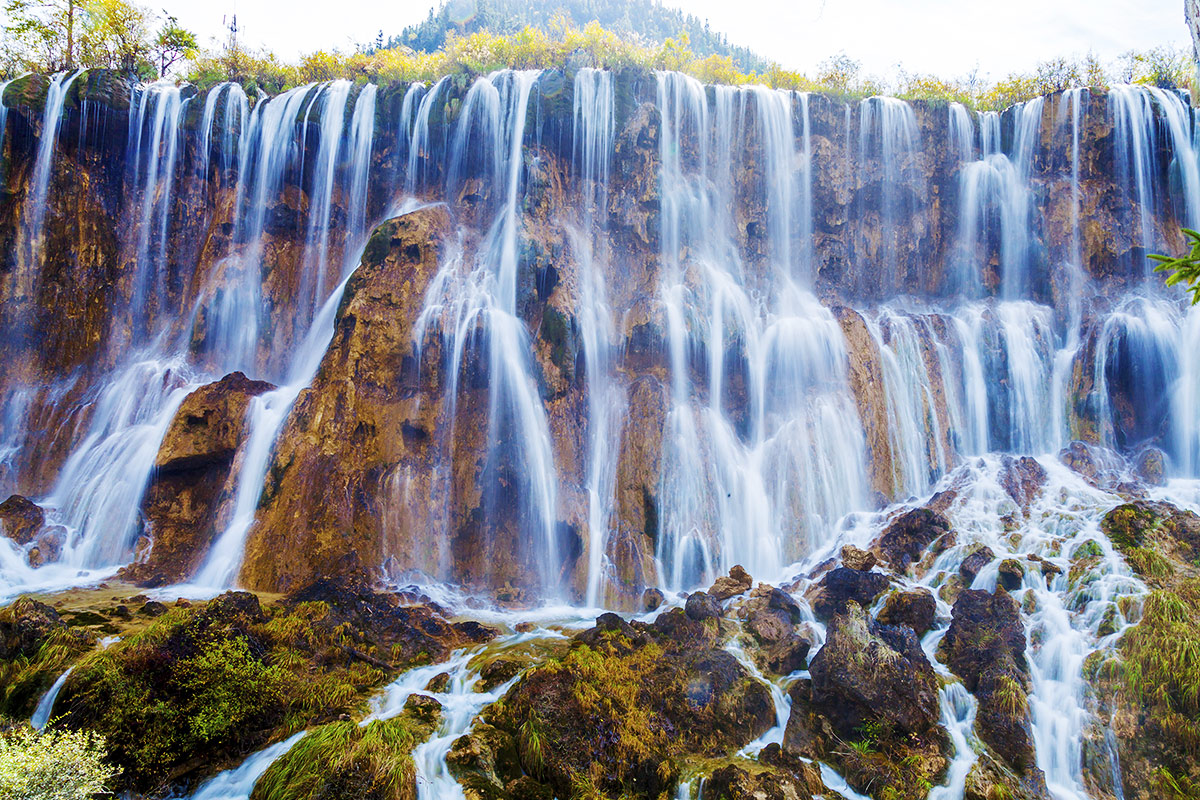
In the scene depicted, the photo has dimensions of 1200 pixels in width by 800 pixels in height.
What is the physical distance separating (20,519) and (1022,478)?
82.1ft

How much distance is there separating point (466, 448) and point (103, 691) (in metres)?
9.01

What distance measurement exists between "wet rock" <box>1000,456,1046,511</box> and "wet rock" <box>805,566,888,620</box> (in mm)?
5836

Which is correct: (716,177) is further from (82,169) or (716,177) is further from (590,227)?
(82,169)

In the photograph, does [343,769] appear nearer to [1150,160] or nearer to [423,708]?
[423,708]

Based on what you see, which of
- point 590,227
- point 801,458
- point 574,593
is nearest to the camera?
point 574,593

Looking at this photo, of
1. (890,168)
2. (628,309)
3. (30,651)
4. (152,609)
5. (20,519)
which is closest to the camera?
(30,651)

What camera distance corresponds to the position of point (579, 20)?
10469cm

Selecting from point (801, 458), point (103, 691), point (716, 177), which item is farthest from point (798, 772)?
point (716, 177)

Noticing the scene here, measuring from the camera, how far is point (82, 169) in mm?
19766

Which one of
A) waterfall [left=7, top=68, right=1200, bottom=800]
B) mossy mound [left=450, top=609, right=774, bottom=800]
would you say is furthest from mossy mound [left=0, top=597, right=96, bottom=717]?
mossy mound [left=450, top=609, right=774, bottom=800]

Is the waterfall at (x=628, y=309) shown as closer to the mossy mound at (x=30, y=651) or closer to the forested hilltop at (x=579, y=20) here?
the mossy mound at (x=30, y=651)

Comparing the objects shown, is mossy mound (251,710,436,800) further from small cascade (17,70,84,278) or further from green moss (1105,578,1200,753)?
small cascade (17,70,84,278)

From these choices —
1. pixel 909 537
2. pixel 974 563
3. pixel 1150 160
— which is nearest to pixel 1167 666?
pixel 974 563

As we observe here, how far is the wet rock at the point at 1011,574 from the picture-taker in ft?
39.2
